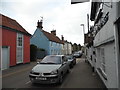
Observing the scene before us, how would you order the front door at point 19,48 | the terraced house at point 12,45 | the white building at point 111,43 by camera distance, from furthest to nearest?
1. the front door at point 19,48
2. the terraced house at point 12,45
3. the white building at point 111,43

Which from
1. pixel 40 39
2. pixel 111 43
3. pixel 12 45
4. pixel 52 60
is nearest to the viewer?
pixel 111 43

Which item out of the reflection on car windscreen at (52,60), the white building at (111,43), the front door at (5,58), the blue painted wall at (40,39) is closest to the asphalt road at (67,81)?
the white building at (111,43)

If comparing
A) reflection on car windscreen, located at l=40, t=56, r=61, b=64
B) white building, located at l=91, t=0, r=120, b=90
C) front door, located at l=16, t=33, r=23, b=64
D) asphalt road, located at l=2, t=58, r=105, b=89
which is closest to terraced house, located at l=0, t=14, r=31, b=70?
front door, located at l=16, t=33, r=23, b=64

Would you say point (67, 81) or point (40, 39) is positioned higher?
point (40, 39)

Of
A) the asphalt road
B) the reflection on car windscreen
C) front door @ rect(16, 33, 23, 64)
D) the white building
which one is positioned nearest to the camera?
the white building

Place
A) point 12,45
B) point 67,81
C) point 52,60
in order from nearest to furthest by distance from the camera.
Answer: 1. point 67,81
2. point 52,60
3. point 12,45

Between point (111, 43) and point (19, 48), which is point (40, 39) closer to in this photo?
point (19, 48)

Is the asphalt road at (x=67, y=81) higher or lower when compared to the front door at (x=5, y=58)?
lower

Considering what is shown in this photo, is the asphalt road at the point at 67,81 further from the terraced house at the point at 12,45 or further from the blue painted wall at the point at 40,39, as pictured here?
the blue painted wall at the point at 40,39

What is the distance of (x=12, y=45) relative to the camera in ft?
59.5

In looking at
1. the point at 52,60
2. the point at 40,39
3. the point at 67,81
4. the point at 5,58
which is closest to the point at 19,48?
the point at 5,58

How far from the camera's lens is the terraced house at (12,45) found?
638 inches

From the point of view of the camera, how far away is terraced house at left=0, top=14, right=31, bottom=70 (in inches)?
638

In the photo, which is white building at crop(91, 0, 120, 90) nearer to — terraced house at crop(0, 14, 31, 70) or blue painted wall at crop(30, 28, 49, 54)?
terraced house at crop(0, 14, 31, 70)
